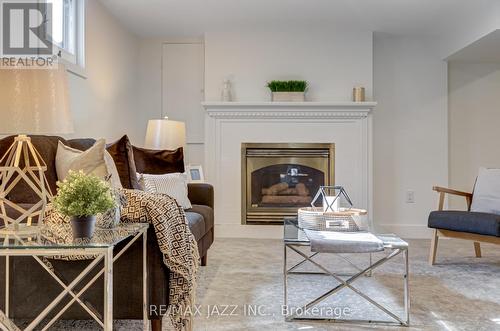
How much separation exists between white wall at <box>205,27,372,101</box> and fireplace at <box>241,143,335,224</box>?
0.59 metres

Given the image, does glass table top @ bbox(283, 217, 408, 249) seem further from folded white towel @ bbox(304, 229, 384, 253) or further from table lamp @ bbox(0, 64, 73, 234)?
table lamp @ bbox(0, 64, 73, 234)

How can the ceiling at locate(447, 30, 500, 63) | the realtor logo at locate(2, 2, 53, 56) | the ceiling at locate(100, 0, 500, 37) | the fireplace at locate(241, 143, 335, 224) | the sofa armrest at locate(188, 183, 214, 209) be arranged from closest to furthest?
the realtor logo at locate(2, 2, 53, 56) < the sofa armrest at locate(188, 183, 214, 209) < the ceiling at locate(100, 0, 500, 37) < the ceiling at locate(447, 30, 500, 63) < the fireplace at locate(241, 143, 335, 224)

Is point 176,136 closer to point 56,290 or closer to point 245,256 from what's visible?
point 245,256

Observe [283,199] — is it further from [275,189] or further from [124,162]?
[124,162]

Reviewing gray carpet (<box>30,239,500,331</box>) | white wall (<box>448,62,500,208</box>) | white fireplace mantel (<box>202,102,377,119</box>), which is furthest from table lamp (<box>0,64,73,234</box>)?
white wall (<box>448,62,500,208</box>)

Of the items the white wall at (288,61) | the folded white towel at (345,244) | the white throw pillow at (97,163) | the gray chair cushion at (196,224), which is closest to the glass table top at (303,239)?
the folded white towel at (345,244)

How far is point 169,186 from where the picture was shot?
2.85 m

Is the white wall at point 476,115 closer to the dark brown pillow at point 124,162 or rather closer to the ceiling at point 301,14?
the ceiling at point 301,14

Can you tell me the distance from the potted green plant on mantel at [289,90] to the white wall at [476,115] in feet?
5.91

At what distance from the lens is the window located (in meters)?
3.11

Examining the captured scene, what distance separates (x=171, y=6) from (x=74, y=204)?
2994 mm

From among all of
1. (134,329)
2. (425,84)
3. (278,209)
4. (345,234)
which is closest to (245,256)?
(278,209)

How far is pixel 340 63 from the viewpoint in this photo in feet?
14.8

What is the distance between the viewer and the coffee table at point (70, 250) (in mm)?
1144
